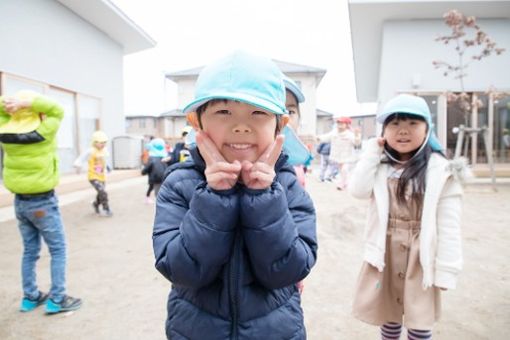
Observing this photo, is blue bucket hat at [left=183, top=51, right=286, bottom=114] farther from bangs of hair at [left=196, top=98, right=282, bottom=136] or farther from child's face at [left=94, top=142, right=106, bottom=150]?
child's face at [left=94, top=142, right=106, bottom=150]

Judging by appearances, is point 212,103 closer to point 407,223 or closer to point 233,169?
point 233,169

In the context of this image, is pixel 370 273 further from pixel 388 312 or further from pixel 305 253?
pixel 305 253

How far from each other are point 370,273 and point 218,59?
4.85ft

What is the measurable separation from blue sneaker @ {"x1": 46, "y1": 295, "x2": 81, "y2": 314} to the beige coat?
2245 millimetres

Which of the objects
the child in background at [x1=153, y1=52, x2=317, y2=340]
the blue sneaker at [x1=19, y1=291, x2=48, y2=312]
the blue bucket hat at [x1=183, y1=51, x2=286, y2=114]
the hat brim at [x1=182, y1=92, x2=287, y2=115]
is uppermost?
the blue bucket hat at [x1=183, y1=51, x2=286, y2=114]

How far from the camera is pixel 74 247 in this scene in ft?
14.3

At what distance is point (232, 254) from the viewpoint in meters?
1.08

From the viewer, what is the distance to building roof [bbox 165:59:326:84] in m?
23.1

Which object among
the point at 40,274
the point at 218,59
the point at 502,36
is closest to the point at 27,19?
the point at 40,274

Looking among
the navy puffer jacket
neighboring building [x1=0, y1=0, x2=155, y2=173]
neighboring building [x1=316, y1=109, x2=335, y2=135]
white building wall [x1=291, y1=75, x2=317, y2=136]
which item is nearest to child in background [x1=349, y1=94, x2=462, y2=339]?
the navy puffer jacket

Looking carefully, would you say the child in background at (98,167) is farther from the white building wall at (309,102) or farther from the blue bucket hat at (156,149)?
the white building wall at (309,102)

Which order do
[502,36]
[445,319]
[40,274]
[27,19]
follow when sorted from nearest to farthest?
[445,319], [40,274], [27,19], [502,36]

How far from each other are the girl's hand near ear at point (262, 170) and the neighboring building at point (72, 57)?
30.4 feet

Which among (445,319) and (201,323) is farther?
(445,319)
